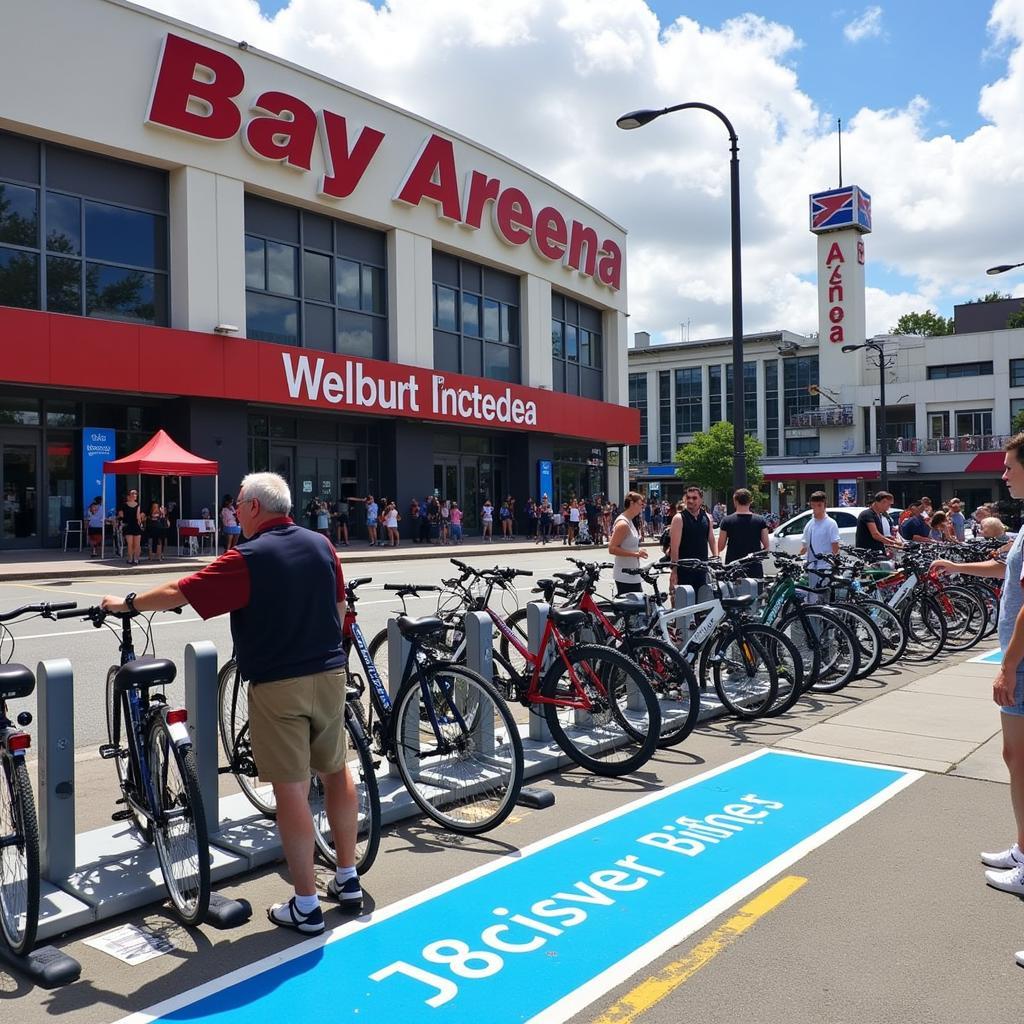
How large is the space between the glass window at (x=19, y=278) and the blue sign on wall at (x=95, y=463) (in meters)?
3.27

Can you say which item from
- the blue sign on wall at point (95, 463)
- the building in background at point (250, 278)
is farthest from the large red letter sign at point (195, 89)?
the blue sign on wall at point (95, 463)

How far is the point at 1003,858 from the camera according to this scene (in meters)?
4.43

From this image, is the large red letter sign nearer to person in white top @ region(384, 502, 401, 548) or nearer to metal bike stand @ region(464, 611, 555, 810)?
person in white top @ region(384, 502, 401, 548)

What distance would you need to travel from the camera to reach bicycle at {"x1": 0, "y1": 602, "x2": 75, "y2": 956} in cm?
361

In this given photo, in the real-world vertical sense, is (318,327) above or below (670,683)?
above

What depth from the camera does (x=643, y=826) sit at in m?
5.11

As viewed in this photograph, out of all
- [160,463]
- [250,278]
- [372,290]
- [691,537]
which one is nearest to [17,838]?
[691,537]

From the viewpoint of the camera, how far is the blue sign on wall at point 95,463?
2356cm

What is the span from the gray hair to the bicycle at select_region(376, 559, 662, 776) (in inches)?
81.8

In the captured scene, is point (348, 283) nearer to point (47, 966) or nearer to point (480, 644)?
point (480, 644)

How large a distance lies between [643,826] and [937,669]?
6.07 metres

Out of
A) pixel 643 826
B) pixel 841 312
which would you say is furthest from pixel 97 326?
pixel 841 312

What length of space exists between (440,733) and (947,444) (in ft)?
201

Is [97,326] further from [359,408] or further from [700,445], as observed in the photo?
[700,445]
